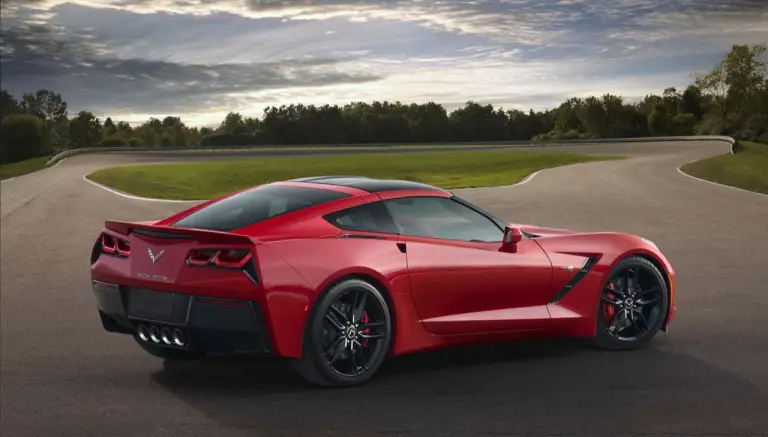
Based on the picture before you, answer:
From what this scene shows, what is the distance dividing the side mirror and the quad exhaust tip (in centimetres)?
234

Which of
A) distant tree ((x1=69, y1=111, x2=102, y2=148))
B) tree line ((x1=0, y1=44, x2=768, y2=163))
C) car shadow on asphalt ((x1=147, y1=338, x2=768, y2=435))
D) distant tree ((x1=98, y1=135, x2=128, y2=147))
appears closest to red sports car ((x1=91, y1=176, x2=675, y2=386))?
car shadow on asphalt ((x1=147, y1=338, x2=768, y2=435))

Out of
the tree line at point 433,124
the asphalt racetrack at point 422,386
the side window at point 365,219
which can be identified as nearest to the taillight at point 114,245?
the asphalt racetrack at point 422,386

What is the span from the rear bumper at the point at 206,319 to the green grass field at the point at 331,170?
1409 inches

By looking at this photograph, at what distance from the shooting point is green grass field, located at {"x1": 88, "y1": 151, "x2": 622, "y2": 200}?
4972 cm

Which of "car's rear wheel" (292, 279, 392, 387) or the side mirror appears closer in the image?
"car's rear wheel" (292, 279, 392, 387)

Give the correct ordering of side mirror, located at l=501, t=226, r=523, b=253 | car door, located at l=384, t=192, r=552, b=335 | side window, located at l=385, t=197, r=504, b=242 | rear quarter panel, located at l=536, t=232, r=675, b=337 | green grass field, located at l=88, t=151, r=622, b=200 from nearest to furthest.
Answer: car door, located at l=384, t=192, r=552, b=335
side window, located at l=385, t=197, r=504, b=242
side mirror, located at l=501, t=226, r=523, b=253
rear quarter panel, located at l=536, t=232, r=675, b=337
green grass field, located at l=88, t=151, r=622, b=200

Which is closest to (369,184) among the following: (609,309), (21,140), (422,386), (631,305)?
(422,386)

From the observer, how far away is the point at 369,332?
6.63 m

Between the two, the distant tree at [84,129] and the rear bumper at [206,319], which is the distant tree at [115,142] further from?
the rear bumper at [206,319]

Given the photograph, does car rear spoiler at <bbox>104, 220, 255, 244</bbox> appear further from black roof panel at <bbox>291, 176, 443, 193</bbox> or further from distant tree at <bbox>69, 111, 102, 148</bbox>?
distant tree at <bbox>69, 111, 102, 148</bbox>

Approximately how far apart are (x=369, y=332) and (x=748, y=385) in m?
2.49

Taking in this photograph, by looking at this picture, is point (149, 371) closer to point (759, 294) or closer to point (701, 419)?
point (701, 419)

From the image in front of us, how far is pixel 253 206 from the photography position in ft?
22.7

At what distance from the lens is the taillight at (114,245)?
6742 mm
